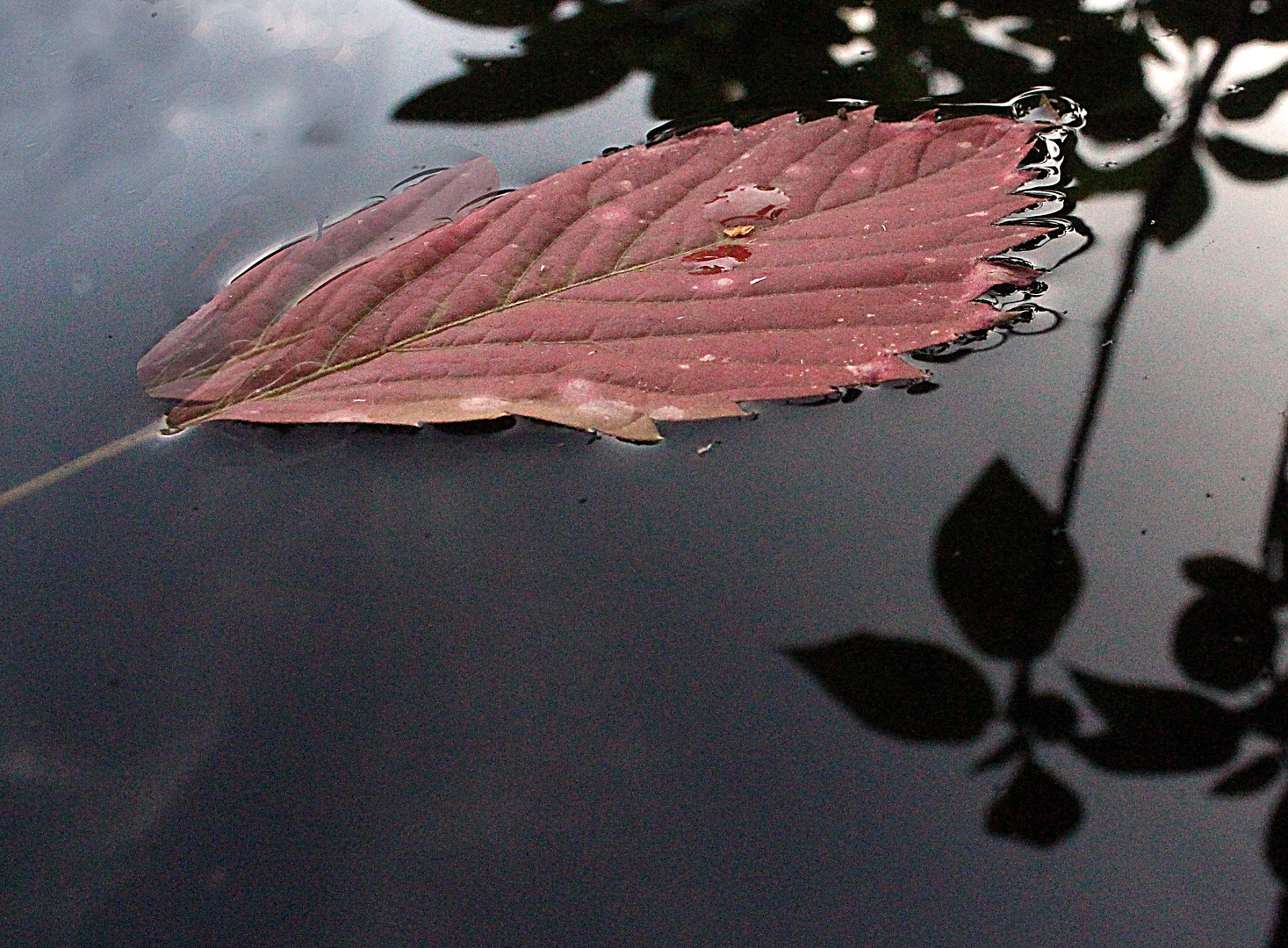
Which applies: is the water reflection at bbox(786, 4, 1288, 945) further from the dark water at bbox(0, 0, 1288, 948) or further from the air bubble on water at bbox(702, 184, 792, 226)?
the air bubble on water at bbox(702, 184, 792, 226)

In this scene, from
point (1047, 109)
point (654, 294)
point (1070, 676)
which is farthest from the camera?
point (1047, 109)

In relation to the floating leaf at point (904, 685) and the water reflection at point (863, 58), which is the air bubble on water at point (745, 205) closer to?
the water reflection at point (863, 58)

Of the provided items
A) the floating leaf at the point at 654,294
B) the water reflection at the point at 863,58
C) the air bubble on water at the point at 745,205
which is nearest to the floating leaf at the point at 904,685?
the floating leaf at the point at 654,294

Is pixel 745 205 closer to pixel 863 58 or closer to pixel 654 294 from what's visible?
pixel 654 294

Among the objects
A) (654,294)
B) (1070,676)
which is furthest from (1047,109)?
(1070,676)

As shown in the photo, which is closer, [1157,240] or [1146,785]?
[1146,785]

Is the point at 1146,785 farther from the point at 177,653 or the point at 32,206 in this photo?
the point at 32,206

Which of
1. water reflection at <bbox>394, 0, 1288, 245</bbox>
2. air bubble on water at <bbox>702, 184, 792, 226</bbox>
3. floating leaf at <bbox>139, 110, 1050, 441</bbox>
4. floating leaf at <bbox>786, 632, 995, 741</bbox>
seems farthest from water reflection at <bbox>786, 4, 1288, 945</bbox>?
water reflection at <bbox>394, 0, 1288, 245</bbox>

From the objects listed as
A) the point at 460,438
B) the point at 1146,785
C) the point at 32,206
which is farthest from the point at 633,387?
the point at 32,206
